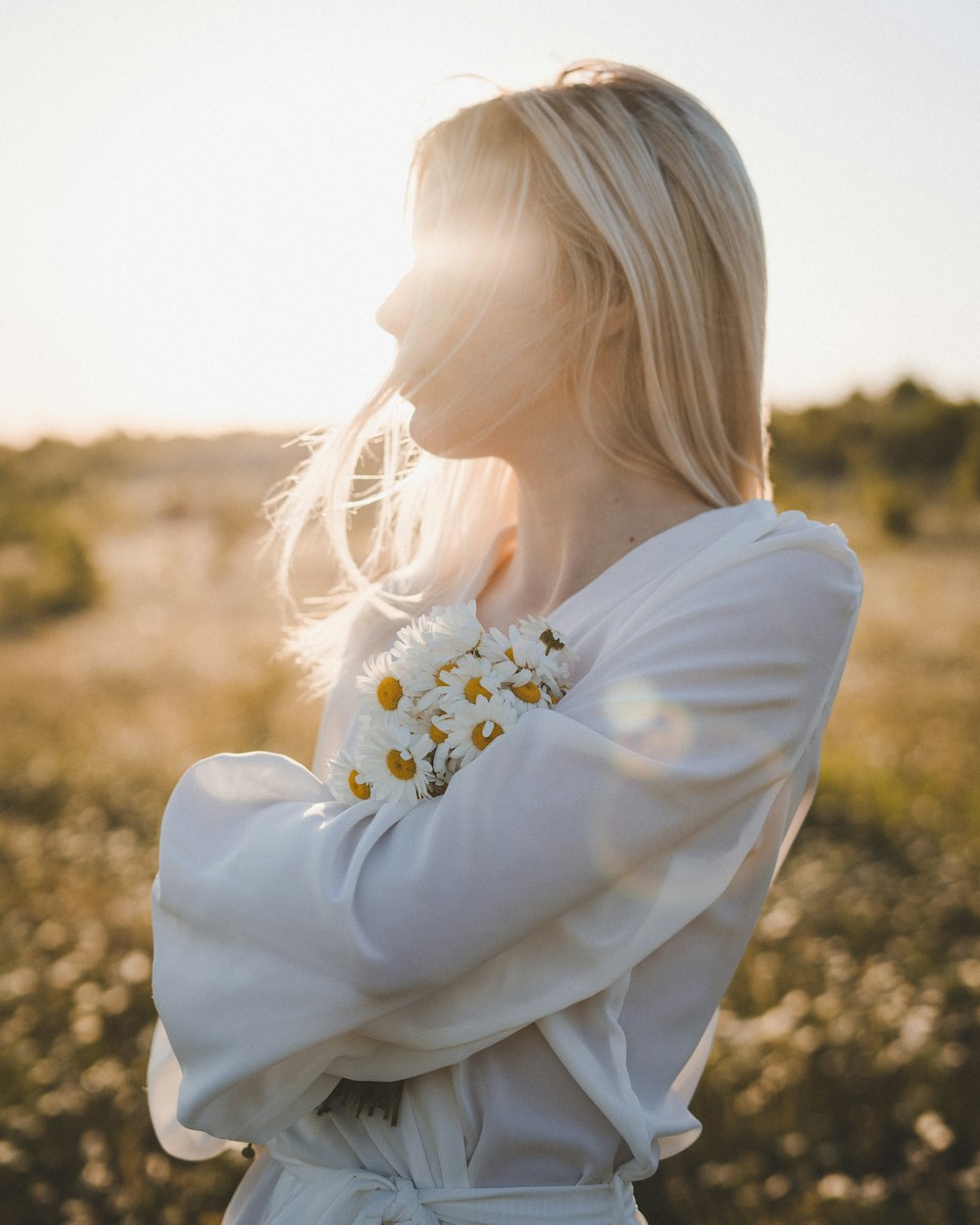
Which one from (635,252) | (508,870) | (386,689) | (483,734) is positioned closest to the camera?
(508,870)

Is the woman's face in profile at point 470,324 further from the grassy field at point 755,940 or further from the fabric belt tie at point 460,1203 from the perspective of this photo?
the fabric belt tie at point 460,1203

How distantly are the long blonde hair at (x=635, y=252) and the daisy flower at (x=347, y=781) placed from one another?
0.56m

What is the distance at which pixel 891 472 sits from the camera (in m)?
11.8

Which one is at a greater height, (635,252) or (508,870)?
(635,252)

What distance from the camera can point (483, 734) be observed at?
126 centimetres

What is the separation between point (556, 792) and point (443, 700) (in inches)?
8.4

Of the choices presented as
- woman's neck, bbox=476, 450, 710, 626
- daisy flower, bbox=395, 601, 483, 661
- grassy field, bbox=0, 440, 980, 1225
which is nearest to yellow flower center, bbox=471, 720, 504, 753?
daisy flower, bbox=395, 601, 483, 661

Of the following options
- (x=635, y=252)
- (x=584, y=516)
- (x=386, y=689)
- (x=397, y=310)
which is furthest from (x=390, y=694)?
(x=635, y=252)

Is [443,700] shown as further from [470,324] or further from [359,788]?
[470,324]

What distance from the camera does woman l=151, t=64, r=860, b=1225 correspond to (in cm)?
117

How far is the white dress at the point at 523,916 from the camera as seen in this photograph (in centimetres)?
115

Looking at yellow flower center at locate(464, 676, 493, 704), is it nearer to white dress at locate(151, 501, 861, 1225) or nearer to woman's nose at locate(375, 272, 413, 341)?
white dress at locate(151, 501, 861, 1225)

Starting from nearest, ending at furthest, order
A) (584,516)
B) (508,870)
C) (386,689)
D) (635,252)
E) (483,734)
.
A: 1. (508,870)
2. (483,734)
3. (386,689)
4. (635,252)
5. (584,516)

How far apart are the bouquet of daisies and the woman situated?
0.11ft
